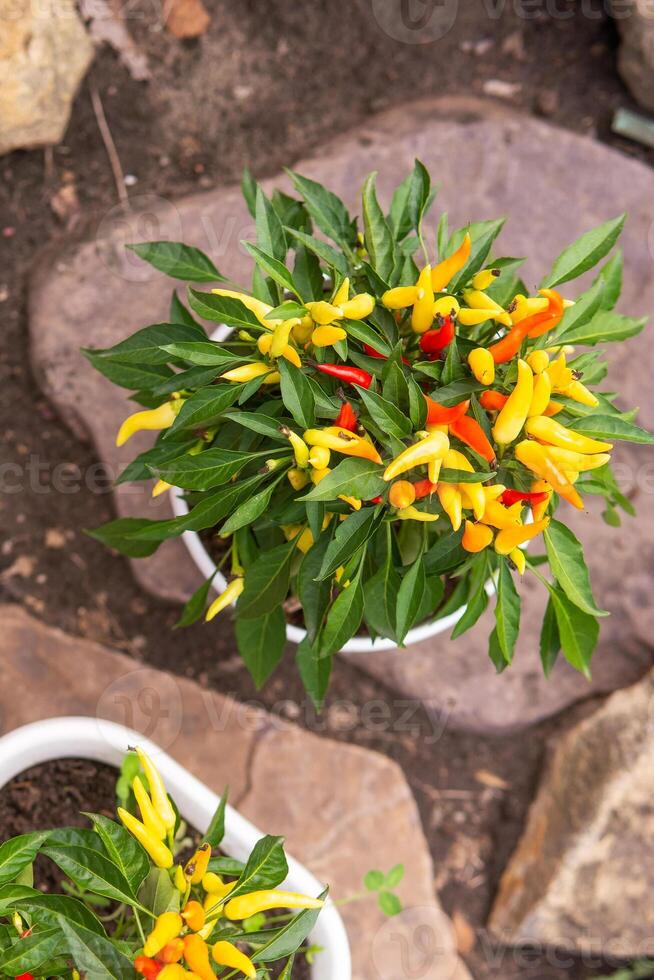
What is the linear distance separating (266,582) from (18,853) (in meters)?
0.39

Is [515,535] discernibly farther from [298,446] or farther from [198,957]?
[198,957]

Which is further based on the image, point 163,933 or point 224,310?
point 224,310

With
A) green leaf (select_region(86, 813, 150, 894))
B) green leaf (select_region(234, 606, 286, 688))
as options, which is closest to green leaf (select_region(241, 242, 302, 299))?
green leaf (select_region(234, 606, 286, 688))

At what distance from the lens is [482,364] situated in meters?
0.96

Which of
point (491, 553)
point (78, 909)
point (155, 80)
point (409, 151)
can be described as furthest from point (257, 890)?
point (155, 80)

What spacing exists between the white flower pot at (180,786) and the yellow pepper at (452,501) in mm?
571

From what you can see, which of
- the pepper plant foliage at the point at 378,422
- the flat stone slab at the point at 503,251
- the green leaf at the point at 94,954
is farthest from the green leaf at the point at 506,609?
the flat stone slab at the point at 503,251

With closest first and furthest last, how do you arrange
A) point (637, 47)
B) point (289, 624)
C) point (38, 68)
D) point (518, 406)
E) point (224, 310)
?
1. point (518, 406)
2. point (224, 310)
3. point (289, 624)
4. point (38, 68)
5. point (637, 47)

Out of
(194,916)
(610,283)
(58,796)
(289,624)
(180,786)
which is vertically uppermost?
(610,283)

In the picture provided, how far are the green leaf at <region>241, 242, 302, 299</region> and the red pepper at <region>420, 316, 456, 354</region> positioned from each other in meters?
0.15

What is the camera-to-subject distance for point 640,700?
177 cm

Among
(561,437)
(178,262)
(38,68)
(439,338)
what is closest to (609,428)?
(561,437)

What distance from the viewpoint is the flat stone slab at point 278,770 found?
64.3 inches

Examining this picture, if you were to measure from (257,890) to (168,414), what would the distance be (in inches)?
21.2
